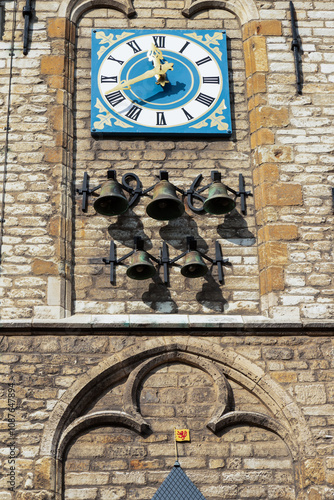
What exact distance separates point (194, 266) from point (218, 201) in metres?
0.65

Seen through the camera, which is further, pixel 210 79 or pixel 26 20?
pixel 26 20

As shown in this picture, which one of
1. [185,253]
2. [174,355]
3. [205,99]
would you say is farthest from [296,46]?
[174,355]

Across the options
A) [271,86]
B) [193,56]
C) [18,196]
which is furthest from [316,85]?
[18,196]

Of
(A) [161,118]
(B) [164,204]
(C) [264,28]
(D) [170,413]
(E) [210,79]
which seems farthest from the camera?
(C) [264,28]

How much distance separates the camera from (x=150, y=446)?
7867 mm

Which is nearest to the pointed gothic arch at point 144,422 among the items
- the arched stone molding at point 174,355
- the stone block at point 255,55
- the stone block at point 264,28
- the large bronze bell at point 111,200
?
the arched stone molding at point 174,355

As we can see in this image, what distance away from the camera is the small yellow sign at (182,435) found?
790 cm

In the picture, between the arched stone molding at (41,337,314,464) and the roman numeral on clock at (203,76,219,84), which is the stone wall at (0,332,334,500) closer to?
the arched stone molding at (41,337,314,464)

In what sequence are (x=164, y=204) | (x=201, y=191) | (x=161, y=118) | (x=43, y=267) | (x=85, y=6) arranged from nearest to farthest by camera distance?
1. (x=43, y=267)
2. (x=164, y=204)
3. (x=201, y=191)
4. (x=161, y=118)
5. (x=85, y=6)

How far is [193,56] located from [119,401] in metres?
3.43

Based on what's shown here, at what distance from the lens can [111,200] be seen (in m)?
8.83

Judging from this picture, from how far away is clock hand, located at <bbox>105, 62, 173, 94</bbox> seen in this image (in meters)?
9.66

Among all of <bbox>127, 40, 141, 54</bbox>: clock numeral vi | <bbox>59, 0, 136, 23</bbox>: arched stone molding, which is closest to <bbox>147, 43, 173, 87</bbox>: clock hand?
<bbox>127, 40, 141, 54</bbox>: clock numeral vi

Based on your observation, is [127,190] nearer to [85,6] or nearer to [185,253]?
[185,253]
